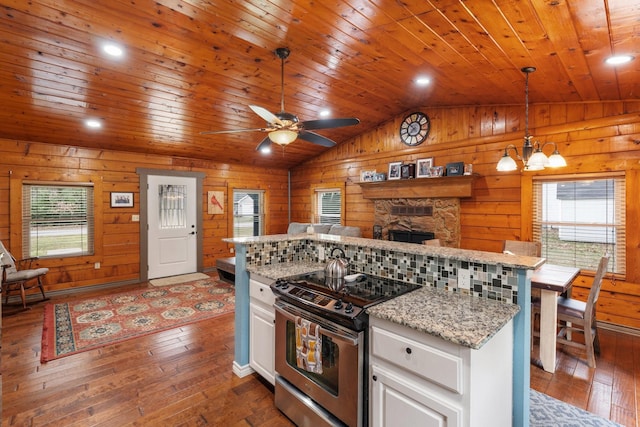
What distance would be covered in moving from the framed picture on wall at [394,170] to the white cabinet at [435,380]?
3.87 m

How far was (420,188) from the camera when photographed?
4.98m

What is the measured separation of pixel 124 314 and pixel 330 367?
339cm

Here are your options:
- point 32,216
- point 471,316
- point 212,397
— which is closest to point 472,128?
point 471,316

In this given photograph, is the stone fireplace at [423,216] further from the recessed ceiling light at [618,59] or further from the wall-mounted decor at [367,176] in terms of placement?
the recessed ceiling light at [618,59]

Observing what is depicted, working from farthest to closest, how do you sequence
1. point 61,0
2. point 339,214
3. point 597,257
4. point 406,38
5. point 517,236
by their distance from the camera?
A: point 339,214
point 517,236
point 597,257
point 406,38
point 61,0

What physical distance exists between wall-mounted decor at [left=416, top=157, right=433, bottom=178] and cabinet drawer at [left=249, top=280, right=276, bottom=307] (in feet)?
11.2

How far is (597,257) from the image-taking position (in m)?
3.65

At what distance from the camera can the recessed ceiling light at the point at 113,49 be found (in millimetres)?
2728

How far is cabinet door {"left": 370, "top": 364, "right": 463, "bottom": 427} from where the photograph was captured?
52.9 inches

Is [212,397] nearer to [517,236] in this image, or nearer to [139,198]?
[517,236]

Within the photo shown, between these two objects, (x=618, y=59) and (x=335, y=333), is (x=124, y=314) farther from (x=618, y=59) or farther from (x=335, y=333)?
(x=618, y=59)

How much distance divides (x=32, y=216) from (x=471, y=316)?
6.03 m

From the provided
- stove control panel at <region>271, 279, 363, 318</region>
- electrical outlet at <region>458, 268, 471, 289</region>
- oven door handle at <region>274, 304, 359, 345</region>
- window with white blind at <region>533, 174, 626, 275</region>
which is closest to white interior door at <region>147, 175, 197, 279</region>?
stove control panel at <region>271, 279, 363, 318</region>

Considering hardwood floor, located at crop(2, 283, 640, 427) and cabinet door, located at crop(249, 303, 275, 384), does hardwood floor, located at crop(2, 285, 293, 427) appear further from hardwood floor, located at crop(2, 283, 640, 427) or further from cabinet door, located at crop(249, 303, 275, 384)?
cabinet door, located at crop(249, 303, 275, 384)
